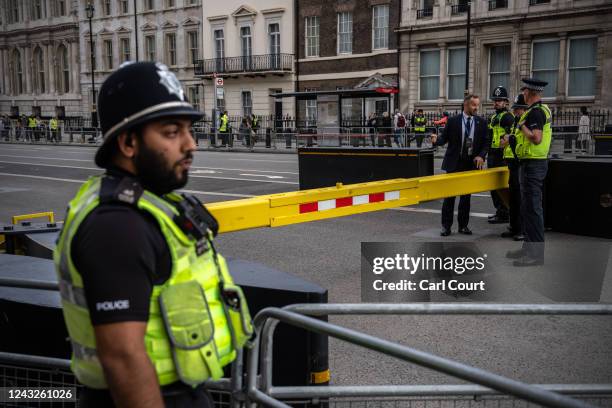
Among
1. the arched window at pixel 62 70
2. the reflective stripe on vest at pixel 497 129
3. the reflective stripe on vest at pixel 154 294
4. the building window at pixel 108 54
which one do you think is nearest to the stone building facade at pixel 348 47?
the building window at pixel 108 54

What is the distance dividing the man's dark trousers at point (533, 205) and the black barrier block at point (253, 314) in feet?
16.5

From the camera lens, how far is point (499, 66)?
32.9 m

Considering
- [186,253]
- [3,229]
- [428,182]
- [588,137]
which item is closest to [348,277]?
[428,182]

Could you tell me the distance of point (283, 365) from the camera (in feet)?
11.2

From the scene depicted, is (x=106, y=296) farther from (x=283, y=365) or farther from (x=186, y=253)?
(x=283, y=365)

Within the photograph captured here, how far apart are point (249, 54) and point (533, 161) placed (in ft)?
126

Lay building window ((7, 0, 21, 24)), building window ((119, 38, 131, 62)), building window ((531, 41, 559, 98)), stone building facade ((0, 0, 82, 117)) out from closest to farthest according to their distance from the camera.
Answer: building window ((531, 41, 559, 98)) < building window ((119, 38, 131, 62)) < stone building facade ((0, 0, 82, 117)) < building window ((7, 0, 21, 24))

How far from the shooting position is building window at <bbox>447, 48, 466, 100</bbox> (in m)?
33.9

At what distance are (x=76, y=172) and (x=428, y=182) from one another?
14.1 m

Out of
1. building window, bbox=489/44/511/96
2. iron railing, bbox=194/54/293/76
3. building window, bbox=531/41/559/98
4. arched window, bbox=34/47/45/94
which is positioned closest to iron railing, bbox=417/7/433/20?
building window, bbox=489/44/511/96

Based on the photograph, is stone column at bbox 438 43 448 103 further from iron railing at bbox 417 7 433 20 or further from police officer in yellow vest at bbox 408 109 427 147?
police officer in yellow vest at bbox 408 109 427 147

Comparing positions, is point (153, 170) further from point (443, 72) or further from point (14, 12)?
point (14, 12)

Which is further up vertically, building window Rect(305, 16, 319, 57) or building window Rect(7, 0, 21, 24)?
building window Rect(7, 0, 21, 24)

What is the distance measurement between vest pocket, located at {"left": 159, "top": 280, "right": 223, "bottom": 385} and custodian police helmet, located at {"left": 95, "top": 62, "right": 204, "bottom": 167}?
47 cm
